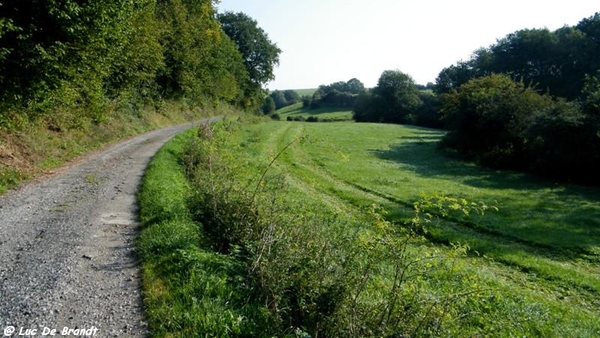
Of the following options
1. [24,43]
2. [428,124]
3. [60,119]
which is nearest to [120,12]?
[24,43]

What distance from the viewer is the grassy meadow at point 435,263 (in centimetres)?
557

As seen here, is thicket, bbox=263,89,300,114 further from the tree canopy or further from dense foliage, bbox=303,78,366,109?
the tree canopy

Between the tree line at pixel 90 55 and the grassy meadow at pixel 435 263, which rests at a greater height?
the tree line at pixel 90 55

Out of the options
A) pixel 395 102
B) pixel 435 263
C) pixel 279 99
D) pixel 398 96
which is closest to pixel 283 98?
pixel 279 99

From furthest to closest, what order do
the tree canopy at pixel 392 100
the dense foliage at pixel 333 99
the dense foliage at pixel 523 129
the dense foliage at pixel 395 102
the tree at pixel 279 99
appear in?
the tree at pixel 279 99, the dense foliage at pixel 333 99, the tree canopy at pixel 392 100, the dense foliage at pixel 395 102, the dense foliage at pixel 523 129

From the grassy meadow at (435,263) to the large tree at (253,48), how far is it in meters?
54.2

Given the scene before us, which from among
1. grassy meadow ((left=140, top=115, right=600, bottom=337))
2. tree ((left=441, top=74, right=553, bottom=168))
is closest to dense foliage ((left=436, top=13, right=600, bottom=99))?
tree ((left=441, top=74, right=553, bottom=168))

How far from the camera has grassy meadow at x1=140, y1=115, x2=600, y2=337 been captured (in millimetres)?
5570

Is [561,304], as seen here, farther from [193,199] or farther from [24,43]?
[24,43]

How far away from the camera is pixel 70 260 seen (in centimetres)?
727

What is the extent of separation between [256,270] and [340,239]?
211 cm

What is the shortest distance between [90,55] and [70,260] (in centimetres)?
1146

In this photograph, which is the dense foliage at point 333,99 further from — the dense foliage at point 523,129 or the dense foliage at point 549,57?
the dense foliage at point 523,129

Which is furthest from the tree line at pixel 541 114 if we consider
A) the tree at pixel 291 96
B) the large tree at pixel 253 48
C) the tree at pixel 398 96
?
the tree at pixel 291 96
